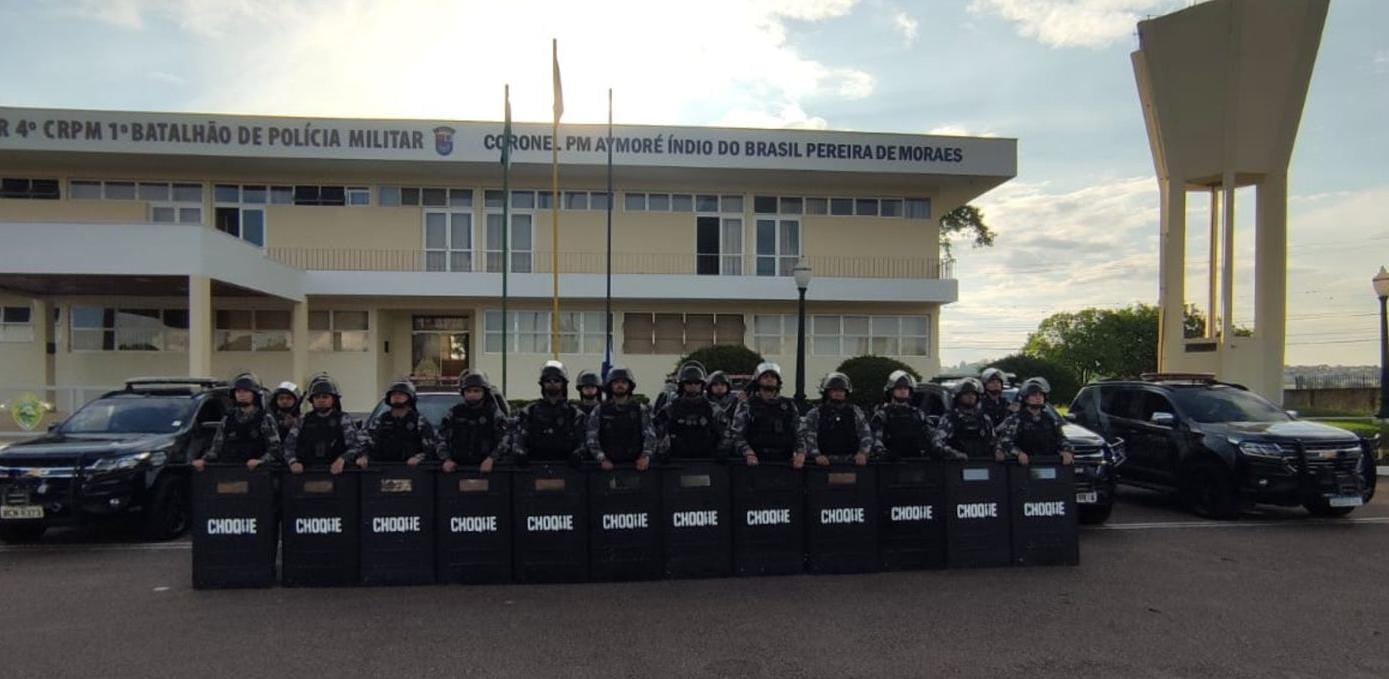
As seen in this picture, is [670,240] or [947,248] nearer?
[670,240]

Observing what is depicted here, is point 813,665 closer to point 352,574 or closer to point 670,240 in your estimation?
point 352,574

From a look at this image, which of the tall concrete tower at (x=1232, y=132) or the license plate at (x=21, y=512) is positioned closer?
the license plate at (x=21, y=512)

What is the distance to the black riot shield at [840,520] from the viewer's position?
7383 millimetres

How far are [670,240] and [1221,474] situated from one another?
1975cm

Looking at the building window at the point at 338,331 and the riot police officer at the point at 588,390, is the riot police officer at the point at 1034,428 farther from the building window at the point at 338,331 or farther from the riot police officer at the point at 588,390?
the building window at the point at 338,331

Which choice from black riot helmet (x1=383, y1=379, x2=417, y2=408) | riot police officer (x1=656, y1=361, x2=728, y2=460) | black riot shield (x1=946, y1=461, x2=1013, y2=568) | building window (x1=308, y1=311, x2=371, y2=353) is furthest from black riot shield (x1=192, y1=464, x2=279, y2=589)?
building window (x1=308, y1=311, x2=371, y2=353)

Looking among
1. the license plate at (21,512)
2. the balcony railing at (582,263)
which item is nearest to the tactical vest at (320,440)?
the license plate at (21,512)

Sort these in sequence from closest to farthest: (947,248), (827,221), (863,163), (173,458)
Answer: (173,458) → (863,163) → (827,221) → (947,248)

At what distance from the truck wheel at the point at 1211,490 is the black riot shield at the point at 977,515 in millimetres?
4241

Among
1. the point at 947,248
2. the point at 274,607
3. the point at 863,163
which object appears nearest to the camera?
the point at 274,607

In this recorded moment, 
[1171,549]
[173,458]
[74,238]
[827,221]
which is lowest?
[1171,549]

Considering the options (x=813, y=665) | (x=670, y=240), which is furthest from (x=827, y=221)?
(x=813, y=665)

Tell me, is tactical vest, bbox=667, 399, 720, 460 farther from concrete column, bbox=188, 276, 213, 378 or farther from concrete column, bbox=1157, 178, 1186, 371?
concrete column, bbox=1157, 178, 1186, 371

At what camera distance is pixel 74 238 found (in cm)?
1844
